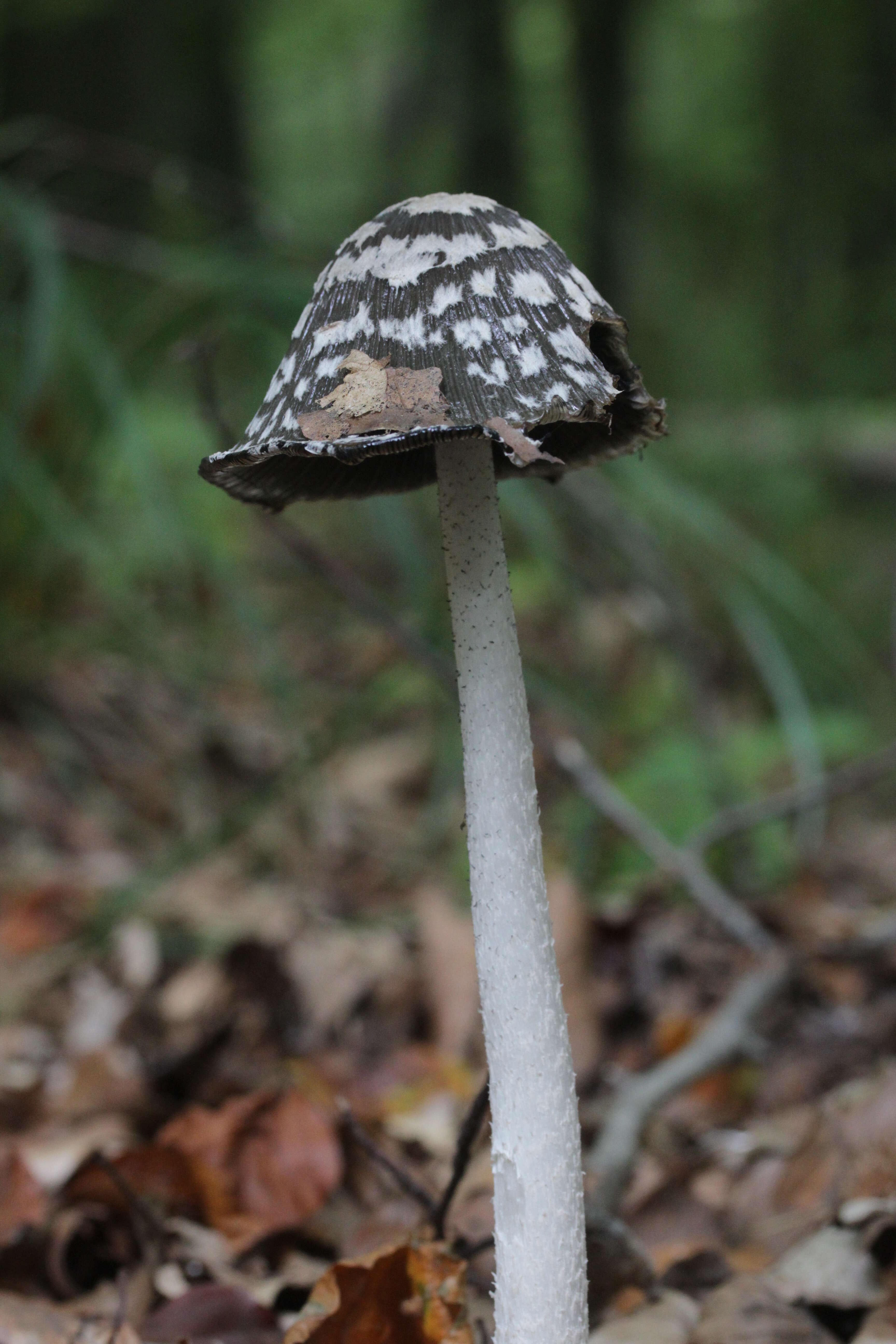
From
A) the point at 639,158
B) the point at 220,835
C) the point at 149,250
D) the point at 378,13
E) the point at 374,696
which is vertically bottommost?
the point at 220,835

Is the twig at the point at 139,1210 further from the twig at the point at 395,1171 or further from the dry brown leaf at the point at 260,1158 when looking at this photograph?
the twig at the point at 395,1171

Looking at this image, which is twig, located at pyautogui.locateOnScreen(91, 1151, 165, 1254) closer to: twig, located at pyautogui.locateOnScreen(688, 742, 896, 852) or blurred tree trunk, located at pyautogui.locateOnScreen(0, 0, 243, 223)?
twig, located at pyautogui.locateOnScreen(688, 742, 896, 852)

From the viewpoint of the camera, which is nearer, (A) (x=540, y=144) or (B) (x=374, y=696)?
(B) (x=374, y=696)

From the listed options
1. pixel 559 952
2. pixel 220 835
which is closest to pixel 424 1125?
pixel 559 952

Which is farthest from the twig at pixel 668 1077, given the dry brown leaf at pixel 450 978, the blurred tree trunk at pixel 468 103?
the blurred tree trunk at pixel 468 103

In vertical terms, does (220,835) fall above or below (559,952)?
above

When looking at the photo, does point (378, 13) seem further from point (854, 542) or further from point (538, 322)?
point (538, 322)

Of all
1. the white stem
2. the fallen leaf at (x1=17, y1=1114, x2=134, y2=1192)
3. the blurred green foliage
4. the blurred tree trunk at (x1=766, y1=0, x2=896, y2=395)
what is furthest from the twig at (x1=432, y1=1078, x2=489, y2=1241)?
the blurred tree trunk at (x1=766, y1=0, x2=896, y2=395)
